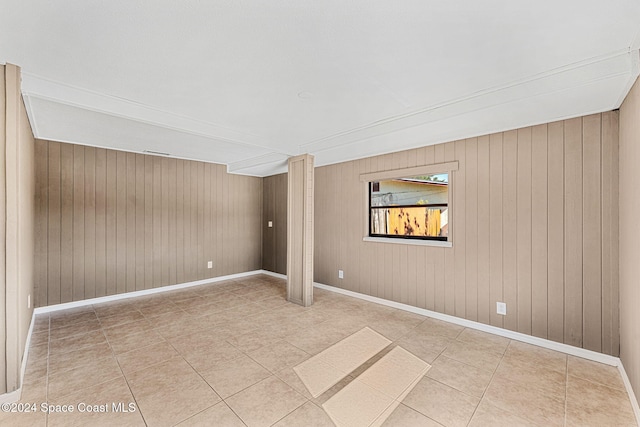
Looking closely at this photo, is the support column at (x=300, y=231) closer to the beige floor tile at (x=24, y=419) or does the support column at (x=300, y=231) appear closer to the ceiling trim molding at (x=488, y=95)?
the ceiling trim molding at (x=488, y=95)

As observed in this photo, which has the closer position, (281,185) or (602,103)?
(602,103)

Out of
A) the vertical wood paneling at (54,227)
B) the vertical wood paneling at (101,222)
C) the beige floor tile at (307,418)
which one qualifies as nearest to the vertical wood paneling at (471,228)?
the beige floor tile at (307,418)

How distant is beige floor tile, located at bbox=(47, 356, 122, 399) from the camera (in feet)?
6.75

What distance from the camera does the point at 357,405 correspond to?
6.20ft

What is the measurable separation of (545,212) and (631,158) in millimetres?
806

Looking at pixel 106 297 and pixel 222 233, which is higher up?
pixel 222 233

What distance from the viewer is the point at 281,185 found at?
5727 millimetres

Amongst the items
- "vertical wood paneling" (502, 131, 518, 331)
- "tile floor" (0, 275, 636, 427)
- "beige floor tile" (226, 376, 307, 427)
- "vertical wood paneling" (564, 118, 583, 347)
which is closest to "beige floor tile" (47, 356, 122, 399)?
"tile floor" (0, 275, 636, 427)

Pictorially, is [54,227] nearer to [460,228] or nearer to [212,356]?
[212,356]

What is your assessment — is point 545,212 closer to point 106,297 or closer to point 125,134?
point 125,134

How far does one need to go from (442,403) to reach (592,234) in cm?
205

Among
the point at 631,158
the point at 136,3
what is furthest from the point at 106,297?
the point at 631,158

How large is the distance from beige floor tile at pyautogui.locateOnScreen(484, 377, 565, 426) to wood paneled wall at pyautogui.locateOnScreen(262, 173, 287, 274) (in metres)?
4.06

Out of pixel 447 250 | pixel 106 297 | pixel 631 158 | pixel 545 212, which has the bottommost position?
pixel 106 297
